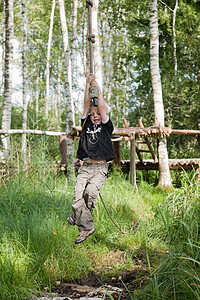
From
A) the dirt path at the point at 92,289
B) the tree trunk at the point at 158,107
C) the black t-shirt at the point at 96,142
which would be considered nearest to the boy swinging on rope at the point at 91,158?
the black t-shirt at the point at 96,142

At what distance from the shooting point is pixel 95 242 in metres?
4.58

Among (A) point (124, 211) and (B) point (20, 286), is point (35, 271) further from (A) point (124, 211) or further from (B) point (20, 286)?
(A) point (124, 211)

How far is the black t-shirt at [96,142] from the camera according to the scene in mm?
3285

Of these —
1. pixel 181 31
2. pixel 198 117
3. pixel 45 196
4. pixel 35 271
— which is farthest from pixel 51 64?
pixel 35 271

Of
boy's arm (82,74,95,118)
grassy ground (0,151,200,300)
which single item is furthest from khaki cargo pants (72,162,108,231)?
grassy ground (0,151,200,300)

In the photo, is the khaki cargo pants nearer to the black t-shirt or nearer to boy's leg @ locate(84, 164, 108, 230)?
boy's leg @ locate(84, 164, 108, 230)

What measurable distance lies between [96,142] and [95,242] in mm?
1931

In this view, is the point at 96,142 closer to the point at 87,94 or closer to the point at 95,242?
the point at 87,94

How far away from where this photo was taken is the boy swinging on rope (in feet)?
10.7

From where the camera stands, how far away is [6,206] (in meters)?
4.46

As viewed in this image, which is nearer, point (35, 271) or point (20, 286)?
point (20, 286)

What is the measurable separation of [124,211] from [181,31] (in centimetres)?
1086

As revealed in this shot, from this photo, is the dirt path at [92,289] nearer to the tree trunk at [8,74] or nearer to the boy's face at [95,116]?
the boy's face at [95,116]

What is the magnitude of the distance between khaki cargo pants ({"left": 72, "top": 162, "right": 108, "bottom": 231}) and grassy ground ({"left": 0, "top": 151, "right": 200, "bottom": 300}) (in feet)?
2.49
